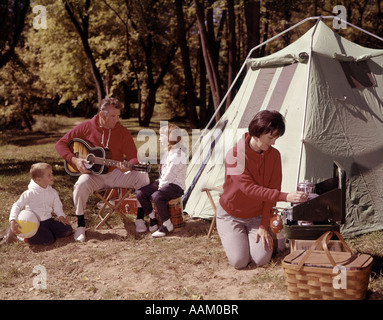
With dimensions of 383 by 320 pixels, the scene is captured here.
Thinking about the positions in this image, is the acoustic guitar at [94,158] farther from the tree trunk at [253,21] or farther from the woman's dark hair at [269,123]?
the tree trunk at [253,21]

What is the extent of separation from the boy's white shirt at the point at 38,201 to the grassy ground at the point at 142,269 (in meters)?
0.42

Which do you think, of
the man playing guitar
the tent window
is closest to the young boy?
the man playing guitar

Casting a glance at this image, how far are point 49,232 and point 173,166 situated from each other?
5.58ft

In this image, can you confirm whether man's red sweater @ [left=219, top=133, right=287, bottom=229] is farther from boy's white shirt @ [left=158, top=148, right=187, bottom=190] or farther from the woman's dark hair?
boy's white shirt @ [left=158, top=148, right=187, bottom=190]

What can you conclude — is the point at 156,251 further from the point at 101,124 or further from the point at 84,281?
the point at 101,124

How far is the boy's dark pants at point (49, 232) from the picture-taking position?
5195 mm

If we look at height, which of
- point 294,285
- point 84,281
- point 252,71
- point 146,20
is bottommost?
point 84,281

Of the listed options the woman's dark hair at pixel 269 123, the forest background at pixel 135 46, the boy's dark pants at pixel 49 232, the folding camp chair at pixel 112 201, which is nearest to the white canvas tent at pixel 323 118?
the folding camp chair at pixel 112 201

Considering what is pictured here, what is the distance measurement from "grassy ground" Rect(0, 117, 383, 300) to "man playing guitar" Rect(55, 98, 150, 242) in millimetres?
649

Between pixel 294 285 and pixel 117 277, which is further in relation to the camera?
pixel 117 277

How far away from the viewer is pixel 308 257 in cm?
348

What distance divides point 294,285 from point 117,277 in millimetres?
1798

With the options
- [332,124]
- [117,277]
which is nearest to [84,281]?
[117,277]

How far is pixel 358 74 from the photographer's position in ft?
20.0
